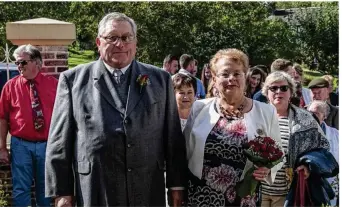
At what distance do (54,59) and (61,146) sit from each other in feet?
12.1

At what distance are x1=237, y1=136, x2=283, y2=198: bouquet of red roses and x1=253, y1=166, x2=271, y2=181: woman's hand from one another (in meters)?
0.02

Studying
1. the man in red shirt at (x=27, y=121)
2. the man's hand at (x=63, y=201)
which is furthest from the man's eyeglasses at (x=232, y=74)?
the man in red shirt at (x=27, y=121)

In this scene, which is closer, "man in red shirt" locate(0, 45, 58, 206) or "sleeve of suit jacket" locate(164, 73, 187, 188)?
"sleeve of suit jacket" locate(164, 73, 187, 188)

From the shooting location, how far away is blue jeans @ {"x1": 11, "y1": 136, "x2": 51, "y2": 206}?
252 inches

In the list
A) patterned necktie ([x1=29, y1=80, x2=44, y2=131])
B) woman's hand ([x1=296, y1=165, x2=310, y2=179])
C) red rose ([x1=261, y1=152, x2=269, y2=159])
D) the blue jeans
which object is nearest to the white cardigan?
red rose ([x1=261, y1=152, x2=269, y2=159])

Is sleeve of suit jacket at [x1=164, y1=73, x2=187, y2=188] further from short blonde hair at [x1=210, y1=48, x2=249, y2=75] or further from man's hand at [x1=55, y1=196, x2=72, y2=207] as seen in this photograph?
man's hand at [x1=55, y1=196, x2=72, y2=207]

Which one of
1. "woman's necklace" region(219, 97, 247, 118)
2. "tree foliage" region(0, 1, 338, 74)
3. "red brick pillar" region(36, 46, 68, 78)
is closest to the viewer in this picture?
"woman's necklace" region(219, 97, 247, 118)

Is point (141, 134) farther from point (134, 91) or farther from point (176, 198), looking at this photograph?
point (176, 198)

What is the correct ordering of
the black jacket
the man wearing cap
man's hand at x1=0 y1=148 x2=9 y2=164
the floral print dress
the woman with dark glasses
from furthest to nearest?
1. the man wearing cap
2. man's hand at x1=0 y1=148 x2=9 y2=164
3. the woman with dark glasses
4. the black jacket
5. the floral print dress

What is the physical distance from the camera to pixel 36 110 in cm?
637

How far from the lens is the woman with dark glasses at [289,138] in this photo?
5.01 meters

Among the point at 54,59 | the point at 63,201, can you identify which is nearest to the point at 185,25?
the point at 54,59

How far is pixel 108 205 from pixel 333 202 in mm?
2357

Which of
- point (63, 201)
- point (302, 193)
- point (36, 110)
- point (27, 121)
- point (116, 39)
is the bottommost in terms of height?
point (302, 193)
